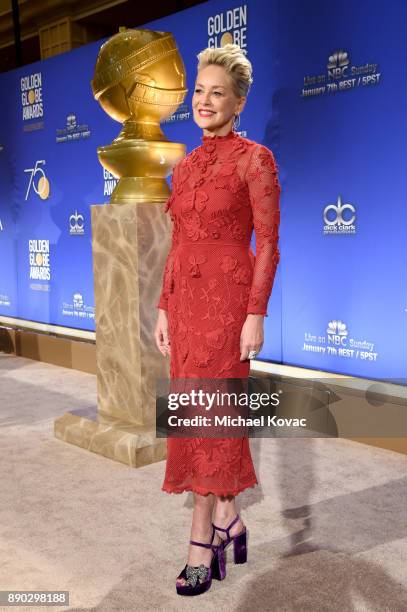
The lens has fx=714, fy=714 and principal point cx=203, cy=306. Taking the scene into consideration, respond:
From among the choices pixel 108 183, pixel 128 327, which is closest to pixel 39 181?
pixel 108 183

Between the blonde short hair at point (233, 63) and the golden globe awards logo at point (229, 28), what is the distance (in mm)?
2337

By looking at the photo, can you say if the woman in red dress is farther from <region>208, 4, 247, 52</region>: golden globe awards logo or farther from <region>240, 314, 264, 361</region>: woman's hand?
<region>208, 4, 247, 52</region>: golden globe awards logo

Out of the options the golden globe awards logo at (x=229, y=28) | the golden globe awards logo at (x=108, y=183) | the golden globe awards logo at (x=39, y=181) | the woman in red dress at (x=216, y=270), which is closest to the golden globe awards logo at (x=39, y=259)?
the golden globe awards logo at (x=39, y=181)

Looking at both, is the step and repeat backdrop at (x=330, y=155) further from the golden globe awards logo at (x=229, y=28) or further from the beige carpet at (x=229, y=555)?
the beige carpet at (x=229, y=555)

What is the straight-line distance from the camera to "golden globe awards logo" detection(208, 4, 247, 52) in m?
4.28

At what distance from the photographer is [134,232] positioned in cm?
337

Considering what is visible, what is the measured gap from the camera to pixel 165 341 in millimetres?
2309

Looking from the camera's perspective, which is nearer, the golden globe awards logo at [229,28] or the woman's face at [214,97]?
the woman's face at [214,97]

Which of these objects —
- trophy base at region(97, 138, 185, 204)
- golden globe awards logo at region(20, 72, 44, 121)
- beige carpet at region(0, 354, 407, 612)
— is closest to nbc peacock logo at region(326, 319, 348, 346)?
beige carpet at region(0, 354, 407, 612)

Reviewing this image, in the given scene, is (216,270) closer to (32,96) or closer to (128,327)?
(128,327)

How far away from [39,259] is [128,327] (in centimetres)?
299

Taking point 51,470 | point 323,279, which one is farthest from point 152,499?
point 323,279

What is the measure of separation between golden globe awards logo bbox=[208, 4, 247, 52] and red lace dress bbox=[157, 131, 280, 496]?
96.5 inches

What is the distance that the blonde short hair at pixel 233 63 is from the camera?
80.1 inches
